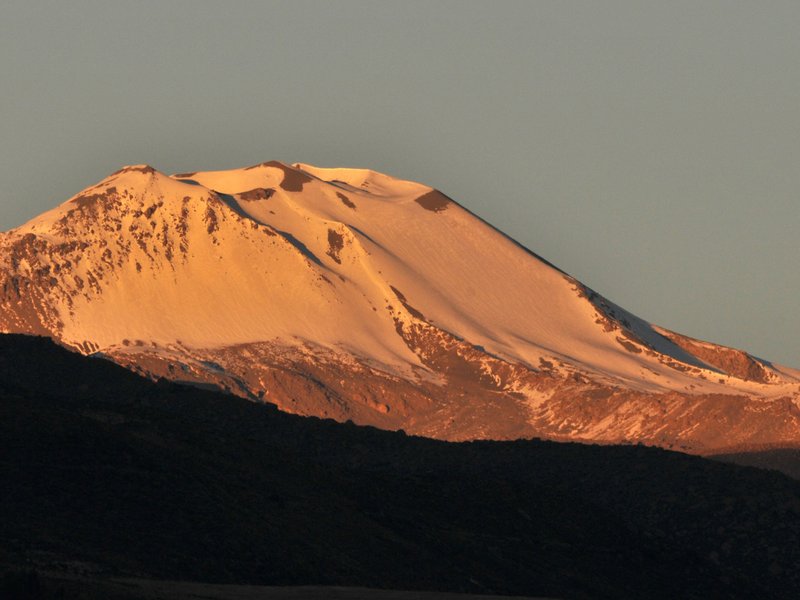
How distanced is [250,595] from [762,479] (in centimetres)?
4631

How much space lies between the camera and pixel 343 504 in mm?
86562

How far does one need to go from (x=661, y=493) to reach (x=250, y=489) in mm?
27055

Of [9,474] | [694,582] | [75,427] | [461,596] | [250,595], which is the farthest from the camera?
[694,582]

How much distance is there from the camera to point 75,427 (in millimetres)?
82000

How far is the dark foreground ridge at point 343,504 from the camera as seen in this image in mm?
72375

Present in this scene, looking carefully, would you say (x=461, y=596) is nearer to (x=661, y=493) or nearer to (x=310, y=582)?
(x=310, y=582)

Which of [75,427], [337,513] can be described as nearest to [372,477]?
[337,513]

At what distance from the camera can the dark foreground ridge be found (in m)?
72.4

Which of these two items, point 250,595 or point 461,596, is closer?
point 250,595

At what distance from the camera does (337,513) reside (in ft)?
277

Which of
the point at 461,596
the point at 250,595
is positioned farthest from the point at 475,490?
the point at 250,595

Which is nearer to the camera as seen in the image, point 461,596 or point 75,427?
point 461,596

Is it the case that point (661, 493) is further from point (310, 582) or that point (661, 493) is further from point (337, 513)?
point (310, 582)

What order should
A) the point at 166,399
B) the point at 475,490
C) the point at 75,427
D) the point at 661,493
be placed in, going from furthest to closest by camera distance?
the point at 166,399
the point at 661,493
the point at 475,490
the point at 75,427
